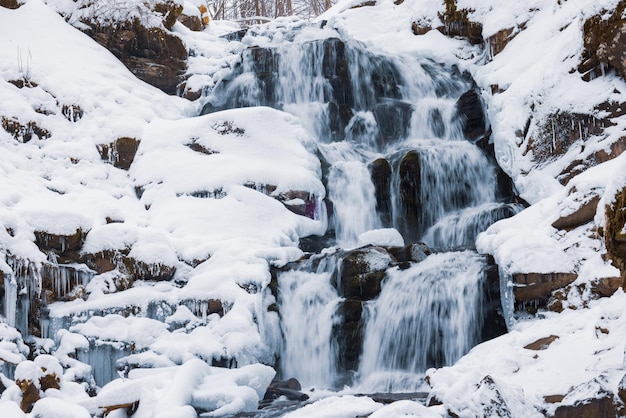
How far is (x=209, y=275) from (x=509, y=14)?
782cm

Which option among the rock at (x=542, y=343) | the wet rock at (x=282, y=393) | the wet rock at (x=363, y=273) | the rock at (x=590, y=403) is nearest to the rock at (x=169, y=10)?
the wet rock at (x=363, y=273)

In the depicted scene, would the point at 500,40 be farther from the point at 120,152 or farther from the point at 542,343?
the point at 542,343

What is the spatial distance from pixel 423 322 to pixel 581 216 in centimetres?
190

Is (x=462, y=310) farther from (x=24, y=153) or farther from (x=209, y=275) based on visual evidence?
(x=24, y=153)

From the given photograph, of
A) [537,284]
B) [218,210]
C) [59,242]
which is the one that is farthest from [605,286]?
[59,242]

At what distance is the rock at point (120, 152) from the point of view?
10.3m

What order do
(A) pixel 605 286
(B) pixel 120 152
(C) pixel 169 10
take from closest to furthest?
(A) pixel 605 286 → (B) pixel 120 152 → (C) pixel 169 10

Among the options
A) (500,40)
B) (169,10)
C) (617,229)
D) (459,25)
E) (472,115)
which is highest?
(169,10)

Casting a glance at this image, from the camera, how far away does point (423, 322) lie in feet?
24.2

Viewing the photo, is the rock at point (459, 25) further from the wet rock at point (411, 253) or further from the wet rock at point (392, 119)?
the wet rock at point (411, 253)

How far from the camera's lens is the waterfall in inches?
285

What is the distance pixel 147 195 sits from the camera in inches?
379

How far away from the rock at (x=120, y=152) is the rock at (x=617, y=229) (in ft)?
25.4

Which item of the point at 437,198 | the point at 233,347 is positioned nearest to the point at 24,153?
the point at 233,347
